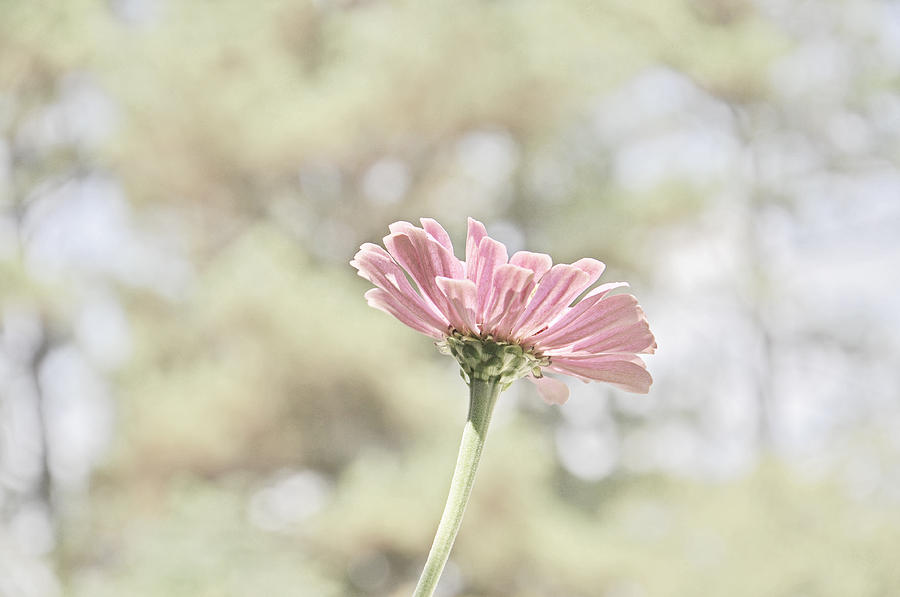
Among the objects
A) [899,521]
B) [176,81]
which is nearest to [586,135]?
[176,81]

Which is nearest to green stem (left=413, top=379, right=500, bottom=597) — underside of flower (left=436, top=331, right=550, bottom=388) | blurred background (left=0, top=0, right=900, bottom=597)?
underside of flower (left=436, top=331, right=550, bottom=388)

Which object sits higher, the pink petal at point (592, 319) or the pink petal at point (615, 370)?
the pink petal at point (592, 319)

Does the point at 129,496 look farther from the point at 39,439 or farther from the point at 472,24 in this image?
the point at 472,24

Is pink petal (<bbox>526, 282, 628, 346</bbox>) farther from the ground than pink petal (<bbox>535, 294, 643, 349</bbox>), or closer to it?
→ farther from the ground

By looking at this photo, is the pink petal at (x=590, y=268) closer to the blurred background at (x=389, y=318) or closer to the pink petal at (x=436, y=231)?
the pink petal at (x=436, y=231)

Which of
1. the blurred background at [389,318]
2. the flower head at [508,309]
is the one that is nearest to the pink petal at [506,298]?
the flower head at [508,309]

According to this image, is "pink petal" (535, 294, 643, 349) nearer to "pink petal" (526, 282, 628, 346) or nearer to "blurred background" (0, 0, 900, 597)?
"pink petal" (526, 282, 628, 346)
